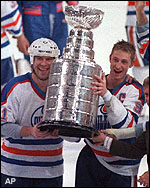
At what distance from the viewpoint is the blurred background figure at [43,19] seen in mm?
1644

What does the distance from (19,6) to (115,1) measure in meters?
0.40

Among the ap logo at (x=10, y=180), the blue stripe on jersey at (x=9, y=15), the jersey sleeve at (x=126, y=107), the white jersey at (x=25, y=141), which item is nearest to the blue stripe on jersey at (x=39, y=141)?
the white jersey at (x=25, y=141)

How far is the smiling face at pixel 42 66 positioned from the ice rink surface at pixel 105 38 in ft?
0.40

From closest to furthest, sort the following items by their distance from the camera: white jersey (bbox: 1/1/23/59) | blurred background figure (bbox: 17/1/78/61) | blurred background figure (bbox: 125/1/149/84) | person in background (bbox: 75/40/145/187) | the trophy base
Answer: the trophy base
person in background (bbox: 75/40/145/187)
blurred background figure (bbox: 125/1/149/84)
blurred background figure (bbox: 17/1/78/61)
white jersey (bbox: 1/1/23/59)

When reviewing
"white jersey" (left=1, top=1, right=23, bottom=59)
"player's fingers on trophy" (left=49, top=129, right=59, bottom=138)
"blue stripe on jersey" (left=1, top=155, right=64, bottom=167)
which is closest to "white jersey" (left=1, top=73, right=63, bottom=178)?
"blue stripe on jersey" (left=1, top=155, right=64, bottom=167)

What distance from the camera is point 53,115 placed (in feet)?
3.87

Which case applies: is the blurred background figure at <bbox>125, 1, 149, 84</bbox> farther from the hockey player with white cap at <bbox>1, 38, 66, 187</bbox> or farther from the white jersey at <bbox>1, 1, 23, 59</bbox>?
the white jersey at <bbox>1, 1, 23, 59</bbox>

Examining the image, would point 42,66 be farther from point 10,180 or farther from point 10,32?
point 10,32

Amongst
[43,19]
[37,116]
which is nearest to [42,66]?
[37,116]

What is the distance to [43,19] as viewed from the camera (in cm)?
176

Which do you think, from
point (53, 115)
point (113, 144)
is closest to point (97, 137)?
point (113, 144)

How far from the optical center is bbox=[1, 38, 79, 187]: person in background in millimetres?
1388

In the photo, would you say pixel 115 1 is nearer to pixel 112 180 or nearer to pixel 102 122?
pixel 102 122

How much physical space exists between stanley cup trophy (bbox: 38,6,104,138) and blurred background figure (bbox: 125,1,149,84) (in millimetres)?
191
